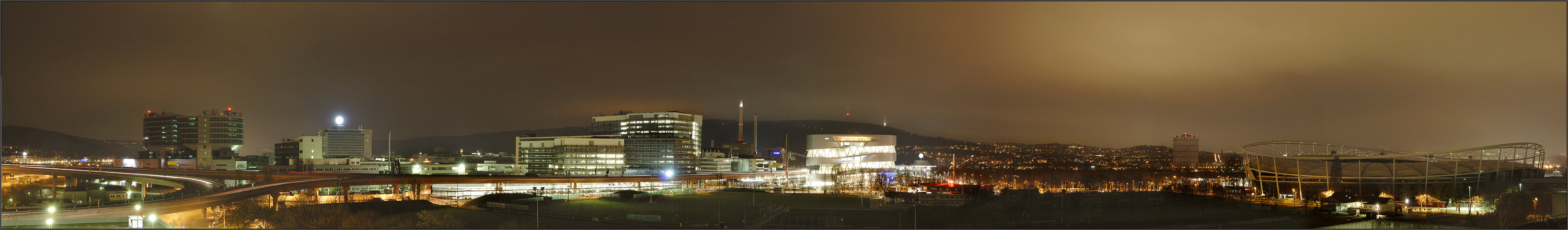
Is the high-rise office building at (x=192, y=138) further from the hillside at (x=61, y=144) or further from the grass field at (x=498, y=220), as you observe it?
the grass field at (x=498, y=220)

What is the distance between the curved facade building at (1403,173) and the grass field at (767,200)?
64.0 ft

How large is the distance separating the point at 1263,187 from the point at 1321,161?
3.12 m

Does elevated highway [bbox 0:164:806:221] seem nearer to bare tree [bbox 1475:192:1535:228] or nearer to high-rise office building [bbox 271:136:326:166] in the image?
high-rise office building [bbox 271:136:326:166]

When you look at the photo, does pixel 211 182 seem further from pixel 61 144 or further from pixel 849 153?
pixel 849 153

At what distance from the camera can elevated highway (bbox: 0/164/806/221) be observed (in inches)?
925

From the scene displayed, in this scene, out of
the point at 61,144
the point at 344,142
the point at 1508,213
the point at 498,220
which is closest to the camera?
the point at 1508,213

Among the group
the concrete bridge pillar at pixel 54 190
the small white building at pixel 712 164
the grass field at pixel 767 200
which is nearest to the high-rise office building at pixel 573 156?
the small white building at pixel 712 164

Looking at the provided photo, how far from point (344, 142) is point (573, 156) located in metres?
33.6

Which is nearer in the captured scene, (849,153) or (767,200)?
(767,200)

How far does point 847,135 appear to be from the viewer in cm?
6806

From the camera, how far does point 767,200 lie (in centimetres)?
3900

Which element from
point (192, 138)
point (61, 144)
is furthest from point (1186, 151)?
point (61, 144)

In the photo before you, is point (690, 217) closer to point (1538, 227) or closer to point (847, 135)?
point (1538, 227)

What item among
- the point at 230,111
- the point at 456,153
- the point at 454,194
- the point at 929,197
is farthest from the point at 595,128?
the point at 929,197
